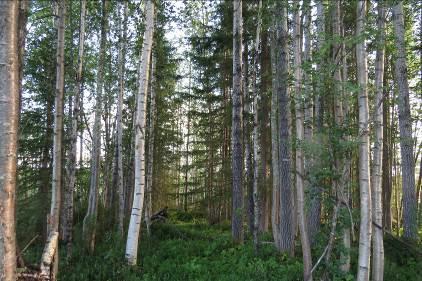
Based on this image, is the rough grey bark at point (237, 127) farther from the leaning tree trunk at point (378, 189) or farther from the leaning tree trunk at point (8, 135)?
the leaning tree trunk at point (8, 135)

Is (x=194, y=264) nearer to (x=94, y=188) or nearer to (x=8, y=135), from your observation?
(x=94, y=188)

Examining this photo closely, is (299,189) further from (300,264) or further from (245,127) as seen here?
(245,127)

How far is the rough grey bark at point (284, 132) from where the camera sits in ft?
24.1

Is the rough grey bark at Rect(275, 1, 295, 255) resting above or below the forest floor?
above

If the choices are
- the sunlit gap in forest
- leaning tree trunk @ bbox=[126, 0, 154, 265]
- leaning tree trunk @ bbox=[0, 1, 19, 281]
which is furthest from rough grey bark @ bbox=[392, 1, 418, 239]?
leaning tree trunk @ bbox=[0, 1, 19, 281]

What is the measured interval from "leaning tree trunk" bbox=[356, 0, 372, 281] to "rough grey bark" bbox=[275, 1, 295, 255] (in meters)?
1.77

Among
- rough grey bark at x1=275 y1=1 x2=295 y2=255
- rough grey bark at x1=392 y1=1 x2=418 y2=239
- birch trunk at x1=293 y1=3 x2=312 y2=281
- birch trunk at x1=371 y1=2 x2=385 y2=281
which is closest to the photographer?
birch trunk at x1=371 y1=2 x2=385 y2=281

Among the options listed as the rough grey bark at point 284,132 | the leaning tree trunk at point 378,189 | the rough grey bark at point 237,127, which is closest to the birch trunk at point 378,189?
the leaning tree trunk at point 378,189

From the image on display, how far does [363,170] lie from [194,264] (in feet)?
14.4

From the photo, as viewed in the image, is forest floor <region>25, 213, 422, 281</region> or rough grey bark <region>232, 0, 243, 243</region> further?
rough grey bark <region>232, 0, 243, 243</region>

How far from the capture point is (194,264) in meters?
7.66

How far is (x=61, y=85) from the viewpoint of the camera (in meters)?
6.96

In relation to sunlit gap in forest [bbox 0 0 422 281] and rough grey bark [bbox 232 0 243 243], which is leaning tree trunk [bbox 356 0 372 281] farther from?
rough grey bark [bbox 232 0 243 243]

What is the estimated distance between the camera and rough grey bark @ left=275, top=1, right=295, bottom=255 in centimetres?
736
